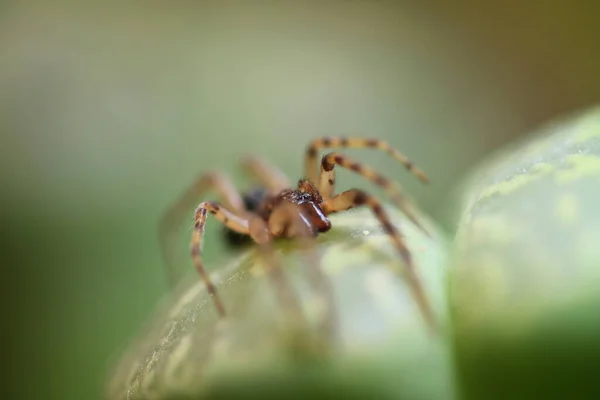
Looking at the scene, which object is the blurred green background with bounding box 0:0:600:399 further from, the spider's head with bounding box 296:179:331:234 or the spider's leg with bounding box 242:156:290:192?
the spider's head with bounding box 296:179:331:234

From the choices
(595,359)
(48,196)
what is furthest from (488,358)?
(48,196)

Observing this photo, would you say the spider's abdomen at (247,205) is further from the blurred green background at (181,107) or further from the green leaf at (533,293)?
the green leaf at (533,293)

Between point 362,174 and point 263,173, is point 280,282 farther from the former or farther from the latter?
point 263,173

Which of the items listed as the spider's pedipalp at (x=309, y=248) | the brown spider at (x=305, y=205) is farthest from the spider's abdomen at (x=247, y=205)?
the spider's pedipalp at (x=309, y=248)


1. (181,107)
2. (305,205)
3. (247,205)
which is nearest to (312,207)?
(305,205)

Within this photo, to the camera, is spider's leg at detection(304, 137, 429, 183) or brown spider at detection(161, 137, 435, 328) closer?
brown spider at detection(161, 137, 435, 328)

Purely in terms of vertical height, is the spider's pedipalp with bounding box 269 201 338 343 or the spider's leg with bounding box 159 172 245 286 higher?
the spider's leg with bounding box 159 172 245 286

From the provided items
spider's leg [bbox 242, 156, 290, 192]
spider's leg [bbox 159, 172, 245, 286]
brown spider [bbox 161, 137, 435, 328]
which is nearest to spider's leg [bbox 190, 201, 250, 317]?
brown spider [bbox 161, 137, 435, 328]
